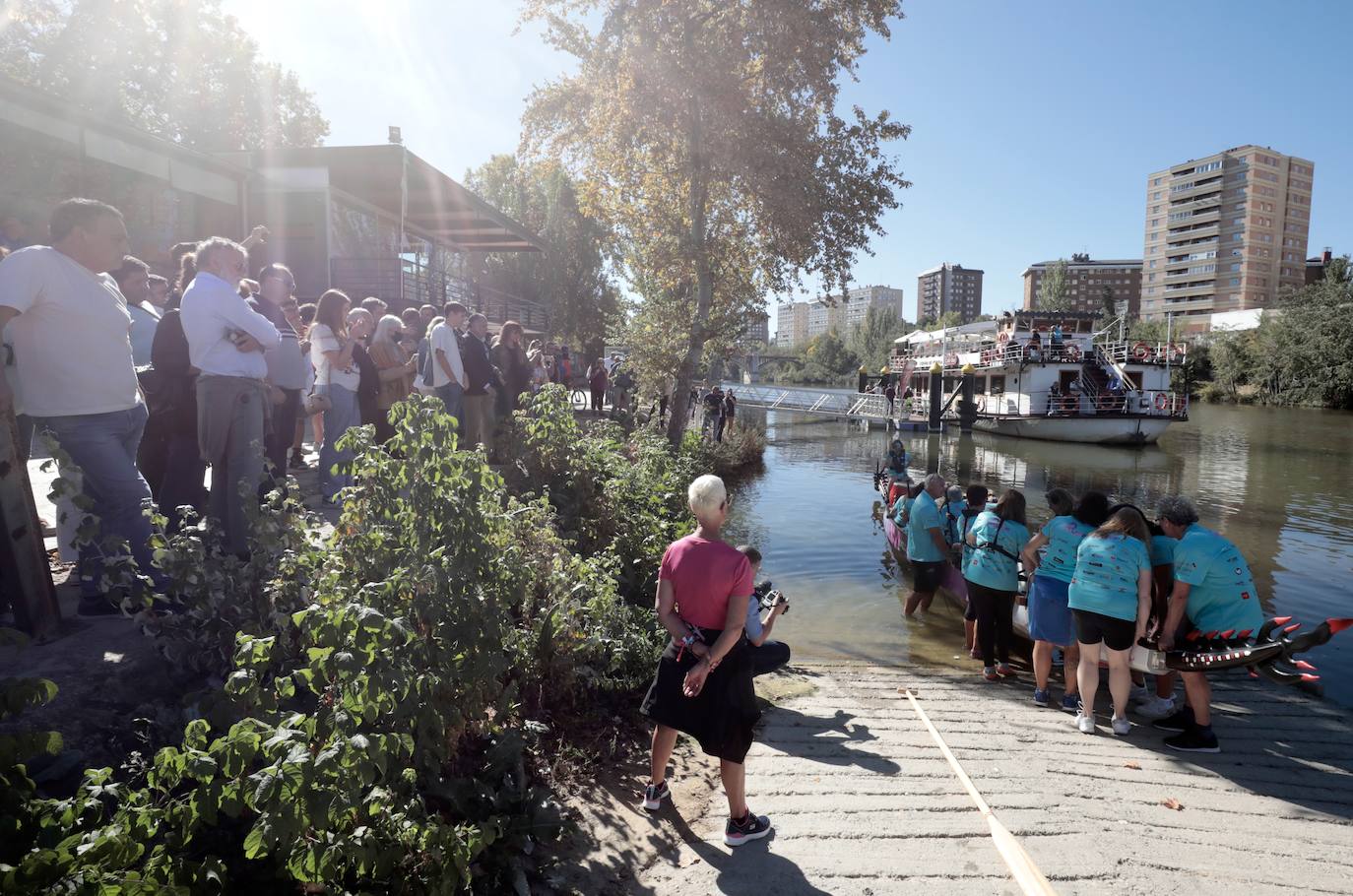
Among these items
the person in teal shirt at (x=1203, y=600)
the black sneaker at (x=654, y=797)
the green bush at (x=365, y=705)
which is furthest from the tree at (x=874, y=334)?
the black sneaker at (x=654, y=797)

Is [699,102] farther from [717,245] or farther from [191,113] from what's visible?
[191,113]

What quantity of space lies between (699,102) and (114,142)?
1070 cm

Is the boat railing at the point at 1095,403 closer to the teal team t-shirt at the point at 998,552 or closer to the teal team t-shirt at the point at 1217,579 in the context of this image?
the teal team t-shirt at the point at 998,552

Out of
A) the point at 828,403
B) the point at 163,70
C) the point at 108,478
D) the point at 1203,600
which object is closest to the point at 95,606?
the point at 108,478

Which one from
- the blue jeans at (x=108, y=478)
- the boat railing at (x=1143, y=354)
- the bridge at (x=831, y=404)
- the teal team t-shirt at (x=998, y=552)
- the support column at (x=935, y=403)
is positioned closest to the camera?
the blue jeans at (x=108, y=478)

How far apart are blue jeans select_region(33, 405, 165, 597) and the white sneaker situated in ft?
22.7

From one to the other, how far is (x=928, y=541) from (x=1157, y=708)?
346 centimetres

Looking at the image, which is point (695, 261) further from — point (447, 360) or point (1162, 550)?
point (1162, 550)

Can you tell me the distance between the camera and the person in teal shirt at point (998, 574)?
703cm

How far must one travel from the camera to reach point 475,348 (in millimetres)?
8805

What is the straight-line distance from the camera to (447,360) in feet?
26.6

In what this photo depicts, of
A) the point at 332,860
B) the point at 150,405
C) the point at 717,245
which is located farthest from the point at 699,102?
the point at 332,860

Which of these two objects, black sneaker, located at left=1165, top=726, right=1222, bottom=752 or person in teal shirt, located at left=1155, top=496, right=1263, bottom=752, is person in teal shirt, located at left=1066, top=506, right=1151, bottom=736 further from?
black sneaker, located at left=1165, top=726, right=1222, bottom=752

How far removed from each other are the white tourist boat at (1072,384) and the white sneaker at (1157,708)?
1189 inches
